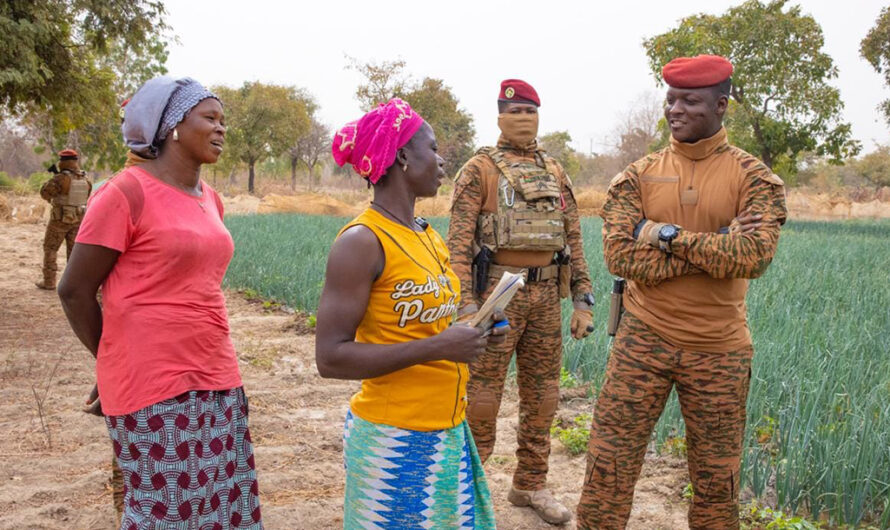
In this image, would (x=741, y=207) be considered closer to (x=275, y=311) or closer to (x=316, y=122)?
(x=275, y=311)

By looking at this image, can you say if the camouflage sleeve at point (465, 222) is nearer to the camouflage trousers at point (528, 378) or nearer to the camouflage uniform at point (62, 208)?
the camouflage trousers at point (528, 378)

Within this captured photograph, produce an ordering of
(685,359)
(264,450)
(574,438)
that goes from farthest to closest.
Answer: (574,438) → (264,450) → (685,359)

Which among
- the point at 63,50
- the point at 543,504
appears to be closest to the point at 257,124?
the point at 63,50

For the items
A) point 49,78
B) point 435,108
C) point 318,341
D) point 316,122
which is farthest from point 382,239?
point 316,122

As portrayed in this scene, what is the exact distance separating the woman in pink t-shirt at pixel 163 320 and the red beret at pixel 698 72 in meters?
1.59

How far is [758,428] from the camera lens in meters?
3.88

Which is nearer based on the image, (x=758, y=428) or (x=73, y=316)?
(x=73, y=316)

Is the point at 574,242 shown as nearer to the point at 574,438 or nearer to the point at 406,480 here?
the point at 574,438

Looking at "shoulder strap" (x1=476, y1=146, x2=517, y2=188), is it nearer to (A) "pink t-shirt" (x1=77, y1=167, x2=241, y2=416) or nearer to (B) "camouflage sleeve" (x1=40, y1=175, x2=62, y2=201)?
(A) "pink t-shirt" (x1=77, y1=167, x2=241, y2=416)

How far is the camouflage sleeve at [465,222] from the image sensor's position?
3.39 metres

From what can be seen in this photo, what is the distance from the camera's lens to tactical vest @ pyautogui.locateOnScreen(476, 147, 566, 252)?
3398mm

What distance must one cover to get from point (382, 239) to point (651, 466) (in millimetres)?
2888

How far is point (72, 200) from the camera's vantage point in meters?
8.67

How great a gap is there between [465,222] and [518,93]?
690mm
